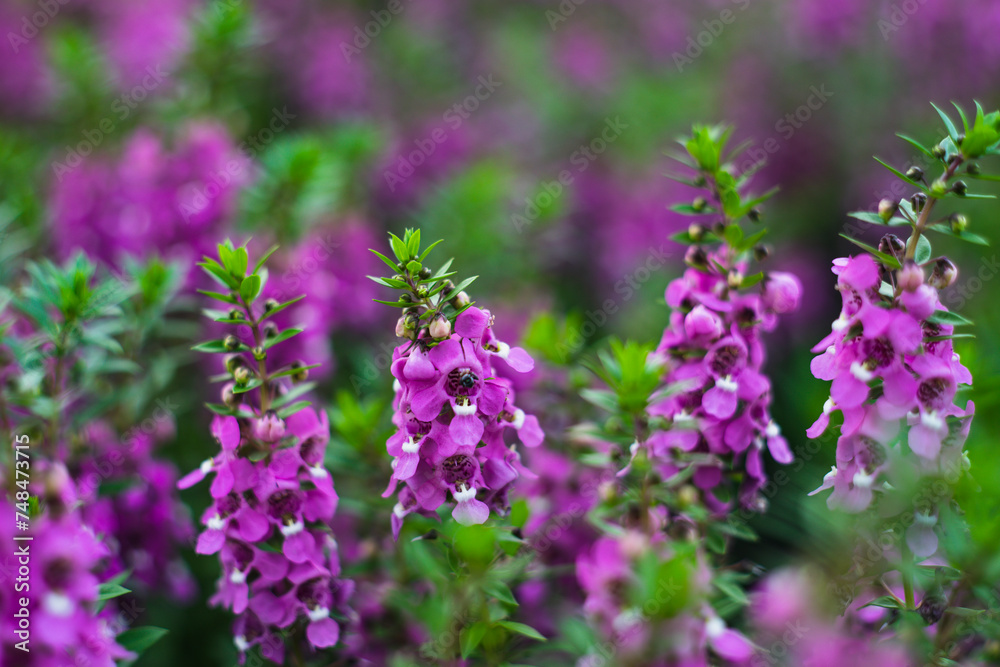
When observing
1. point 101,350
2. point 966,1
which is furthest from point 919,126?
point 101,350

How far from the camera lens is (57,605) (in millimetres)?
901

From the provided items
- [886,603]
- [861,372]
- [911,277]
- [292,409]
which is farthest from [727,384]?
[292,409]

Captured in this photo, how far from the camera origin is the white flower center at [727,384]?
4.02ft

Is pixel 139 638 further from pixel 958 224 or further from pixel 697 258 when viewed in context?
pixel 958 224

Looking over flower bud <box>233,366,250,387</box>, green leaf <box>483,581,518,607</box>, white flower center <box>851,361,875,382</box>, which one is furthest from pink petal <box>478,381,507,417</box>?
white flower center <box>851,361,875,382</box>

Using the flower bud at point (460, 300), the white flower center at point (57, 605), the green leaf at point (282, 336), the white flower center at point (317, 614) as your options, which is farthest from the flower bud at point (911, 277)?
the white flower center at point (57, 605)

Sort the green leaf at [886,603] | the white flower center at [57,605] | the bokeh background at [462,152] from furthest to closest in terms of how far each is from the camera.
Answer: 1. the bokeh background at [462,152]
2. the green leaf at [886,603]
3. the white flower center at [57,605]

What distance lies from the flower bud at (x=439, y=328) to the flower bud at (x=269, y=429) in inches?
11.3

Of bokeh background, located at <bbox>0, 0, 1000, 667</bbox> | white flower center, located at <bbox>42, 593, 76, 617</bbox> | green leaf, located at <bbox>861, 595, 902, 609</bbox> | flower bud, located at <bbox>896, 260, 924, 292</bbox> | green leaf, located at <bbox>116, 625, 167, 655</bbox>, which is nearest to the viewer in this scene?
white flower center, located at <bbox>42, 593, 76, 617</bbox>

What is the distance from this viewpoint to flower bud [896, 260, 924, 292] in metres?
1.07

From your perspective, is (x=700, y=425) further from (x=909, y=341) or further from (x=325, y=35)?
(x=325, y=35)

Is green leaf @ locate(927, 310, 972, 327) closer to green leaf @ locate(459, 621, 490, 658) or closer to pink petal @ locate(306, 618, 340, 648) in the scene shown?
green leaf @ locate(459, 621, 490, 658)

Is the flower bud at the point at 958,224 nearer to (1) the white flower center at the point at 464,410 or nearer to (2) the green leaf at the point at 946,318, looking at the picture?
(2) the green leaf at the point at 946,318

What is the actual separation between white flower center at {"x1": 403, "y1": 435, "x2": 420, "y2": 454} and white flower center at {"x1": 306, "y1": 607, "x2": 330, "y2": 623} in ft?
1.06
